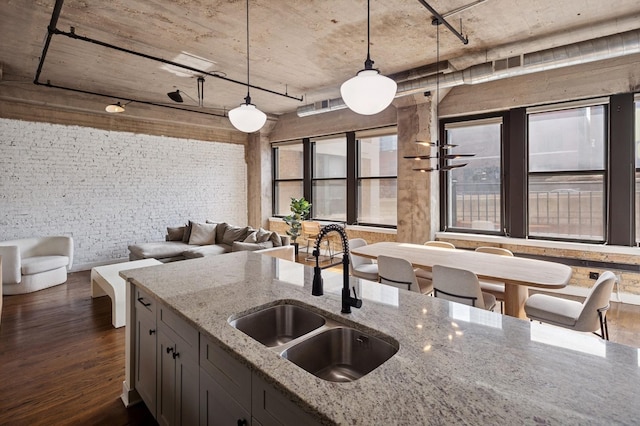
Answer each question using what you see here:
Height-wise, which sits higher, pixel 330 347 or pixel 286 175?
pixel 286 175

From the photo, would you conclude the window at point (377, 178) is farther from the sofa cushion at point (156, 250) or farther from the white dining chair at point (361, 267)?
the sofa cushion at point (156, 250)

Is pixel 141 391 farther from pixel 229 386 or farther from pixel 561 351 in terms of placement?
pixel 561 351

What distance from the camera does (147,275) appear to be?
2.29 metres

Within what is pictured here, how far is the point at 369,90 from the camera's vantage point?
2299mm

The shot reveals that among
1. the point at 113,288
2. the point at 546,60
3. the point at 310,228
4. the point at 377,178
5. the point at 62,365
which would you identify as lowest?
the point at 62,365

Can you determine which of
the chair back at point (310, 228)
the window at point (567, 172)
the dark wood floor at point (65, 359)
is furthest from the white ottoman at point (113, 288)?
the window at point (567, 172)

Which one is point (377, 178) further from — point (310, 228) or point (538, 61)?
point (538, 61)

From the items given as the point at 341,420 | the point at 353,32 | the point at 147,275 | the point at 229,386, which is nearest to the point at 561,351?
the point at 341,420

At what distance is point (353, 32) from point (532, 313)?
337cm

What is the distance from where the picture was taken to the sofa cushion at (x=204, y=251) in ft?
18.2

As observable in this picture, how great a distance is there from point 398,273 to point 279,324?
167 centimetres

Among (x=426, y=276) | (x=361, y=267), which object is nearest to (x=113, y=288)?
(x=361, y=267)

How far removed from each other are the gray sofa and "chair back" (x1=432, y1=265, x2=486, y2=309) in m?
2.95

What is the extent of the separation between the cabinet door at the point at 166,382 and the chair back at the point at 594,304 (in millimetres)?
2809
